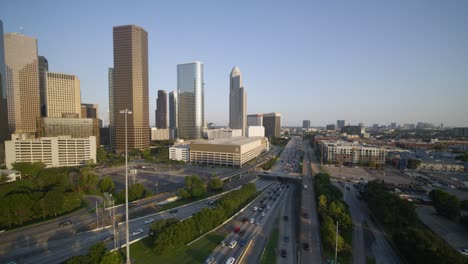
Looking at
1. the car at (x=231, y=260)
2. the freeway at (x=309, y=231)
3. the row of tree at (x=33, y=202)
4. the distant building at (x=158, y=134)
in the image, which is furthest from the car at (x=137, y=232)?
the distant building at (x=158, y=134)

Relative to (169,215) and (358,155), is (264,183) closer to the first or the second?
(169,215)

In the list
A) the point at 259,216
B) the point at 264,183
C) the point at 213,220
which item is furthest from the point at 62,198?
the point at 264,183

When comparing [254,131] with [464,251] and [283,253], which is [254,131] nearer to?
[464,251]

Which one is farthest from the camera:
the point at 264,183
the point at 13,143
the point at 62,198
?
the point at 13,143

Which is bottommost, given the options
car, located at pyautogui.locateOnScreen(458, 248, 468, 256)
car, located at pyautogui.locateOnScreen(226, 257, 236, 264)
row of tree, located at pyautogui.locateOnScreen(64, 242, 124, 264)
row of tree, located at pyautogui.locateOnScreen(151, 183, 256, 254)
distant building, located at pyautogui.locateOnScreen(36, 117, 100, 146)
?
car, located at pyautogui.locateOnScreen(458, 248, 468, 256)

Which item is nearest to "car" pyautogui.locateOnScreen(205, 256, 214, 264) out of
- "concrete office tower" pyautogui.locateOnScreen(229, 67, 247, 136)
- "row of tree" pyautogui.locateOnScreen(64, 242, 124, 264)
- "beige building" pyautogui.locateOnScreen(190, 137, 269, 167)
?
"row of tree" pyautogui.locateOnScreen(64, 242, 124, 264)

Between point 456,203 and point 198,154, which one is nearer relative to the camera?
point 456,203

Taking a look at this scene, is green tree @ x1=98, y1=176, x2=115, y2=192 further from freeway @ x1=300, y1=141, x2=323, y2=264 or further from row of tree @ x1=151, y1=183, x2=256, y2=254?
freeway @ x1=300, y1=141, x2=323, y2=264
